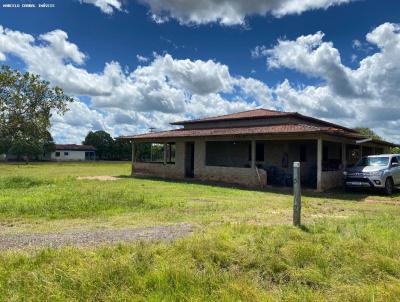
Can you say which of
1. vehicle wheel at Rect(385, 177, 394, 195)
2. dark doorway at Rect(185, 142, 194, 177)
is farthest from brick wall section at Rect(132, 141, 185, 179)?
vehicle wheel at Rect(385, 177, 394, 195)

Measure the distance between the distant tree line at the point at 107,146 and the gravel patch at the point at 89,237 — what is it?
67542mm

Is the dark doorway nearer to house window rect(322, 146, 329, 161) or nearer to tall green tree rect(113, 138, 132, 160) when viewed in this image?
house window rect(322, 146, 329, 161)

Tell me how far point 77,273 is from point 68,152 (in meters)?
76.6

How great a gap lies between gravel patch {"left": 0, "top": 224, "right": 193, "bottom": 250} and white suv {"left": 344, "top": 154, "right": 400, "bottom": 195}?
Answer: 1100cm

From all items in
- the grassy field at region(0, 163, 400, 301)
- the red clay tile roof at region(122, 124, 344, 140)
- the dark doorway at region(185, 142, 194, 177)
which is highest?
the red clay tile roof at region(122, 124, 344, 140)

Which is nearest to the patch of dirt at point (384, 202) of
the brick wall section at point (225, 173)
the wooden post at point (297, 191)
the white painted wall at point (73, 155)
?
the brick wall section at point (225, 173)

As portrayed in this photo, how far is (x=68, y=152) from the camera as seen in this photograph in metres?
76.9

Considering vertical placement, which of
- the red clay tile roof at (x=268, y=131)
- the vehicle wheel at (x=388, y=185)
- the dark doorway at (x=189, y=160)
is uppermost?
the red clay tile roof at (x=268, y=131)

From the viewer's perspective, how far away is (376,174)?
51.2 feet

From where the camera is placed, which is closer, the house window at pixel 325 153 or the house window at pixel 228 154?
the house window at pixel 228 154

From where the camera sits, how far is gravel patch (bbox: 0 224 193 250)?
6.24 meters

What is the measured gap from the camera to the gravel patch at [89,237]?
6.24m

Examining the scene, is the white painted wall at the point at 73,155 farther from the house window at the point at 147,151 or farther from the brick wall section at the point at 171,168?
the brick wall section at the point at 171,168

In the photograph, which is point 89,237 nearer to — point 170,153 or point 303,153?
point 303,153
